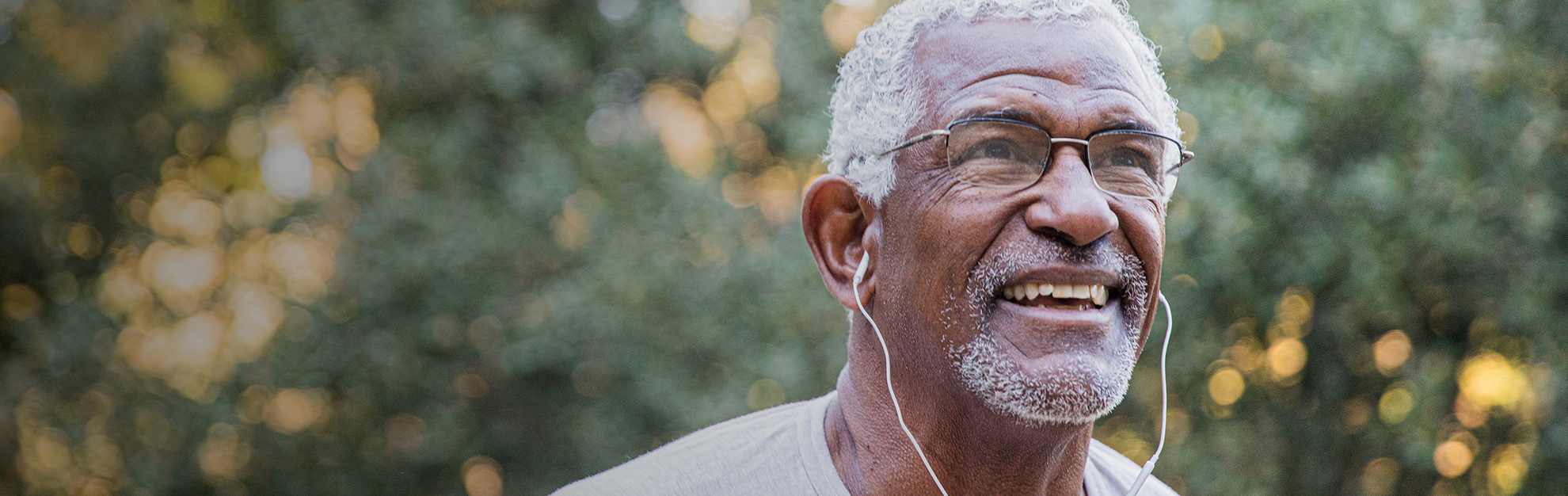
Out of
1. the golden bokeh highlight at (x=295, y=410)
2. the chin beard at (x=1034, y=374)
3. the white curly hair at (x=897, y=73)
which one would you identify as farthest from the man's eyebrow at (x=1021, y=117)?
the golden bokeh highlight at (x=295, y=410)

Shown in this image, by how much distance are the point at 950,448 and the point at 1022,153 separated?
2.13 feet

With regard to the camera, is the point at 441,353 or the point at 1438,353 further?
the point at 441,353

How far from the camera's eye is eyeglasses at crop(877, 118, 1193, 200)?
2068 millimetres

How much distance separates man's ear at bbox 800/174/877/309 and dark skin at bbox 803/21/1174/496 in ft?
0.12

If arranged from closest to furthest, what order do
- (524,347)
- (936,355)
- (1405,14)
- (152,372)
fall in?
(936,355), (1405,14), (524,347), (152,372)

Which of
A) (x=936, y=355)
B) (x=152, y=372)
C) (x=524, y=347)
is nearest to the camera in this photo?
(x=936, y=355)

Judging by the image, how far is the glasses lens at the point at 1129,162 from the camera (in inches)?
82.5

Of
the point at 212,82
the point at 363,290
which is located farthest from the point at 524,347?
the point at 212,82

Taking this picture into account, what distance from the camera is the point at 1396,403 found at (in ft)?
17.6

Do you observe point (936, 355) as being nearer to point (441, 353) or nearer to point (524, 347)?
point (524, 347)

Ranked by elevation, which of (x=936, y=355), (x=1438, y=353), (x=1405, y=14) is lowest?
(x=1438, y=353)

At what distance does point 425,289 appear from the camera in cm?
629

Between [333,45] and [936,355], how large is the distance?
551cm

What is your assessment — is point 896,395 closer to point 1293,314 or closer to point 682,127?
point 1293,314
